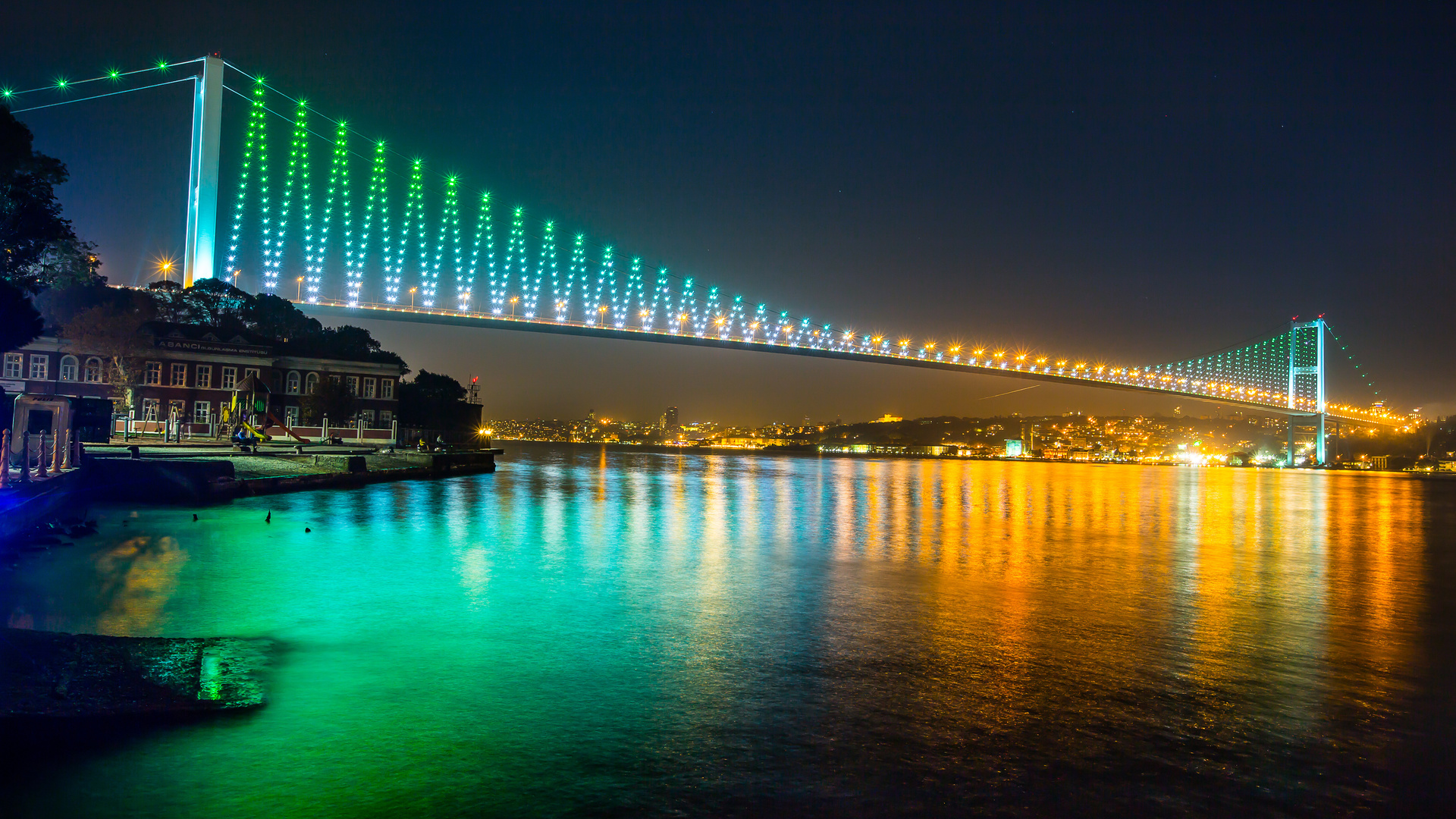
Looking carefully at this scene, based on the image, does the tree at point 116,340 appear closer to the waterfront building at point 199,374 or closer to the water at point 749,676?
the waterfront building at point 199,374

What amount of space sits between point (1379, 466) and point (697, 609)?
4852 inches

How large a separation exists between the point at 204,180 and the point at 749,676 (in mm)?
47005

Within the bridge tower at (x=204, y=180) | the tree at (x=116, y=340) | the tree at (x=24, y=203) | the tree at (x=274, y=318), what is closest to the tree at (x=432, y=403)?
the tree at (x=274, y=318)

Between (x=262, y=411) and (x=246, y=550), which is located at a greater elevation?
(x=262, y=411)

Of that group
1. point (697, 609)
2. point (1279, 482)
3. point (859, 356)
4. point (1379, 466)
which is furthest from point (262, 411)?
point (1379, 466)

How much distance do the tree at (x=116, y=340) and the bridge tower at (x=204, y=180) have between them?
4996mm

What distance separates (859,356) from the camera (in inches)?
2950

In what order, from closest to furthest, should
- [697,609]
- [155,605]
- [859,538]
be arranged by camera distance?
[155,605] → [697,609] → [859,538]

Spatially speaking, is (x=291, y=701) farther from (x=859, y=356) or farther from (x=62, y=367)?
(x=859, y=356)

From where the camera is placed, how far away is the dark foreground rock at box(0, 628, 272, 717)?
536 cm

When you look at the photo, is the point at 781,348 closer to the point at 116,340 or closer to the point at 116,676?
the point at 116,340

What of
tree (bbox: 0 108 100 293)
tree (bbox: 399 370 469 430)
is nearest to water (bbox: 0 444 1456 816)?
tree (bbox: 0 108 100 293)

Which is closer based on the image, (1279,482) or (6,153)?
(6,153)

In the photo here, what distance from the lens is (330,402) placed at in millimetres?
50812
